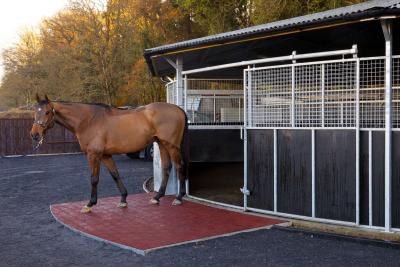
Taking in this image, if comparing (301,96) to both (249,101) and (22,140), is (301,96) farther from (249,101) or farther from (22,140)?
(22,140)

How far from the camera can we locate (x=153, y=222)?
6504mm

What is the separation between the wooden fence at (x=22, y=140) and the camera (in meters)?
20.4

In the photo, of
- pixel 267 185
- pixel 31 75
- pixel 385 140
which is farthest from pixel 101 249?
pixel 31 75

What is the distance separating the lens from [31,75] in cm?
2906

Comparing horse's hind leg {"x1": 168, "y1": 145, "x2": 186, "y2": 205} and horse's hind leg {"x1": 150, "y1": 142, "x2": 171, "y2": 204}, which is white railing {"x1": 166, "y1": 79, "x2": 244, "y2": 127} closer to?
horse's hind leg {"x1": 150, "y1": 142, "x2": 171, "y2": 204}

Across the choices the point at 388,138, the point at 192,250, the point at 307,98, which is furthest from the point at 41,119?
the point at 388,138

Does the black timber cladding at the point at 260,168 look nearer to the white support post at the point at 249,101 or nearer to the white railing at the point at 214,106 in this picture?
the white support post at the point at 249,101

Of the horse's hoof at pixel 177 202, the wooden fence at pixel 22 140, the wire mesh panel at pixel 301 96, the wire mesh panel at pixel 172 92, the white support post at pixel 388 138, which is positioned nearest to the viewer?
the white support post at pixel 388 138

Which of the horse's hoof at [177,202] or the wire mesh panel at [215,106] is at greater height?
the wire mesh panel at [215,106]

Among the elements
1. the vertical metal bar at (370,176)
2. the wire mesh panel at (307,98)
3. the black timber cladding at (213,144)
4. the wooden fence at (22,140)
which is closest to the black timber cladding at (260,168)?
the wire mesh panel at (307,98)

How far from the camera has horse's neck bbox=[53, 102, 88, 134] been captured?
289 inches

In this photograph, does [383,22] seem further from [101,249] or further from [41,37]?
[41,37]

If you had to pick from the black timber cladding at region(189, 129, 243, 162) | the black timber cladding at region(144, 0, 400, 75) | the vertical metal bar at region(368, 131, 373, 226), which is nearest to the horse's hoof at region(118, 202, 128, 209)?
the black timber cladding at region(189, 129, 243, 162)

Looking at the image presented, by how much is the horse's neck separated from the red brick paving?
1464 mm
